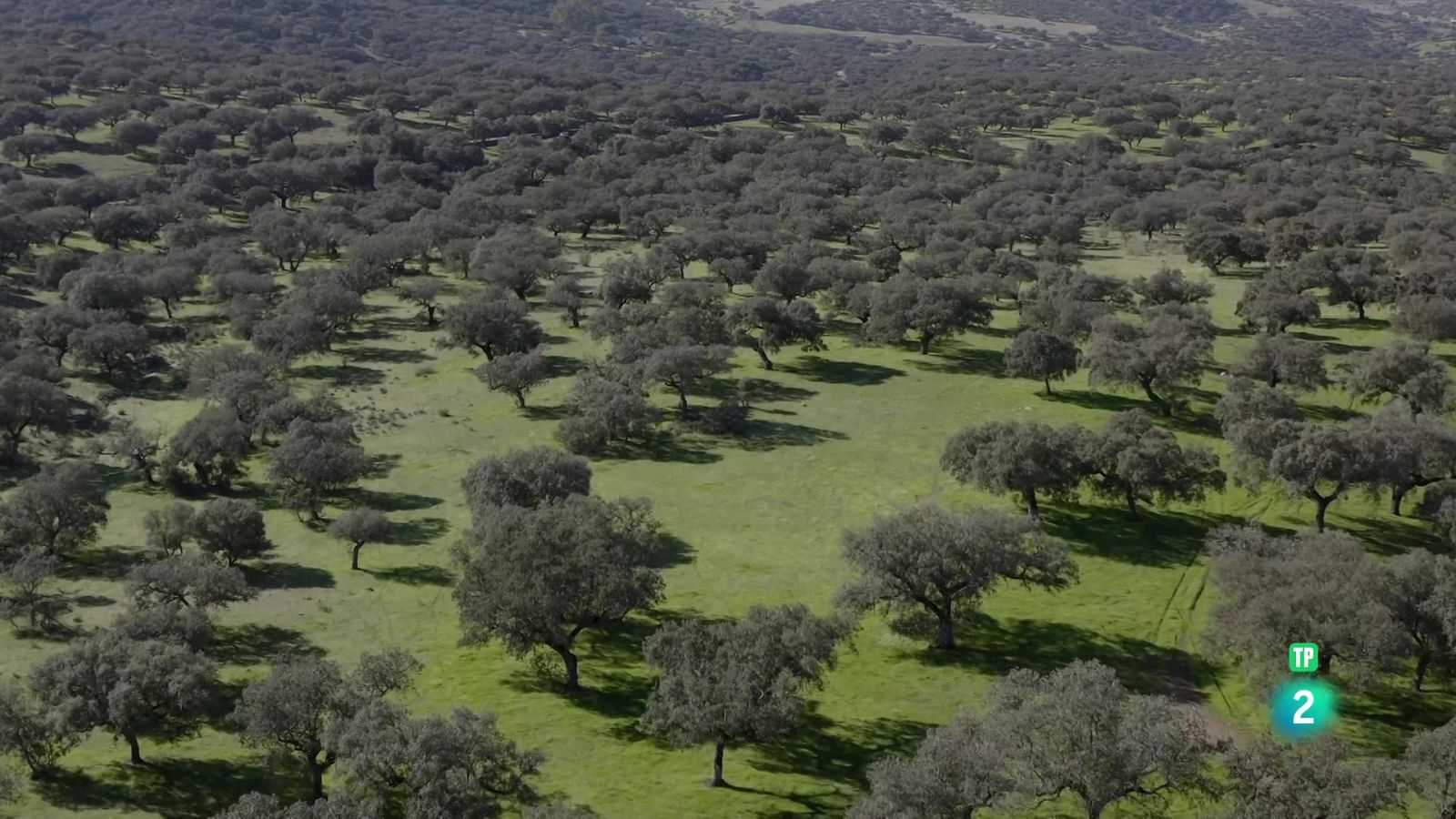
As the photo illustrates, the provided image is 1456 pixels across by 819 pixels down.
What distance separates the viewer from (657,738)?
5100 centimetres

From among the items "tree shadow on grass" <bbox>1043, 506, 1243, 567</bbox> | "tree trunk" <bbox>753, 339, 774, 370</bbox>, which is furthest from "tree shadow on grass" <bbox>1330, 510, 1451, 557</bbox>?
"tree trunk" <bbox>753, 339, 774, 370</bbox>

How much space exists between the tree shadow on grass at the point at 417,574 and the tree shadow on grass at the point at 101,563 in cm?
1469

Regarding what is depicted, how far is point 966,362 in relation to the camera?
4213 inches

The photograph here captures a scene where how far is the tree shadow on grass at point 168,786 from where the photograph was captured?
4612 cm

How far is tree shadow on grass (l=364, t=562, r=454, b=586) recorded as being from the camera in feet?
221

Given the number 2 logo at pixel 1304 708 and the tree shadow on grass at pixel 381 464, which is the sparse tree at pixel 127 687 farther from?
the number 2 logo at pixel 1304 708

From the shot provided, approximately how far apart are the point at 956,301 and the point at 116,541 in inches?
2862

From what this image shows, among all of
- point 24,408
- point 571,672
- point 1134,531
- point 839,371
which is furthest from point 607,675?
point 24,408

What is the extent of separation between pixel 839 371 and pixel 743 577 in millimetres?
42373

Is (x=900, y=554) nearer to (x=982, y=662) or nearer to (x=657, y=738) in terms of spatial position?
(x=982, y=662)

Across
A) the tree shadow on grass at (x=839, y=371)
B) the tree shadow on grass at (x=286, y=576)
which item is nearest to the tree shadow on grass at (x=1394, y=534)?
the tree shadow on grass at (x=839, y=371)

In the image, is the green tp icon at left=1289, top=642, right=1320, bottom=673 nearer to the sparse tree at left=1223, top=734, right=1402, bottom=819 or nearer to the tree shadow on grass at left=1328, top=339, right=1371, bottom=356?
the sparse tree at left=1223, top=734, right=1402, bottom=819

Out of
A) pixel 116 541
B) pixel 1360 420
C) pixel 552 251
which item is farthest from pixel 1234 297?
pixel 116 541

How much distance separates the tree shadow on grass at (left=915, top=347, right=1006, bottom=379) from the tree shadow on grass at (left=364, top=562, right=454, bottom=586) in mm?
52763
